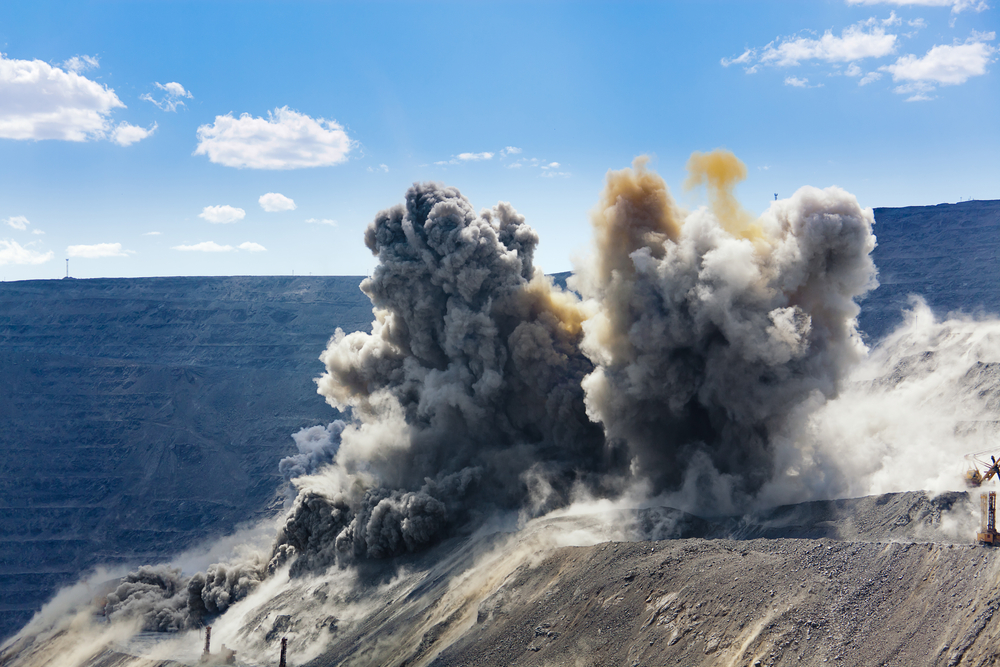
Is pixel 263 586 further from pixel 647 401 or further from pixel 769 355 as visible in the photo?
pixel 769 355

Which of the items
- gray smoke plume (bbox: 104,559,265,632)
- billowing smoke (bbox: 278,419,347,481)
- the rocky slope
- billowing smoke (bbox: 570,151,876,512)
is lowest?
gray smoke plume (bbox: 104,559,265,632)

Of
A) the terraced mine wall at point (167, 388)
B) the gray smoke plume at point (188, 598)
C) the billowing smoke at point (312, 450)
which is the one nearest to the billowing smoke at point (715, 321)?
the gray smoke plume at point (188, 598)

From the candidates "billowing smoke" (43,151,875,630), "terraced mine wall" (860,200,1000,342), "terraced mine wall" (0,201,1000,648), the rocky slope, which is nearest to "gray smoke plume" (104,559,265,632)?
"billowing smoke" (43,151,875,630)

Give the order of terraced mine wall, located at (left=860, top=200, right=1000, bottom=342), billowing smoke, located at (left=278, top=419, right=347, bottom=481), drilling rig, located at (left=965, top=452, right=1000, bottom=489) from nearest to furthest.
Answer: drilling rig, located at (left=965, top=452, right=1000, bottom=489), billowing smoke, located at (left=278, top=419, right=347, bottom=481), terraced mine wall, located at (left=860, top=200, right=1000, bottom=342)

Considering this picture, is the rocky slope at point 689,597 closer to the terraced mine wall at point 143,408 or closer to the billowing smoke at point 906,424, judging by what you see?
the billowing smoke at point 906,424

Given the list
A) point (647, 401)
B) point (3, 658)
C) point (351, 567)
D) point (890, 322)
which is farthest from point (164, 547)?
point (890, 322)

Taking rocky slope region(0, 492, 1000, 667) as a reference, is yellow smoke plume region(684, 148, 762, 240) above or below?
above

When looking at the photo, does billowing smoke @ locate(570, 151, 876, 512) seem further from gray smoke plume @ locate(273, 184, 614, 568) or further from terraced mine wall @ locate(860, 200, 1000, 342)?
terraced mine wall @ locate(860, 200, 1000, 342)

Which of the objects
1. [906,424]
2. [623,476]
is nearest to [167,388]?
[623,476]

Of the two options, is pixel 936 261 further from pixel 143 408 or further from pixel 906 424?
pixel 143 408
